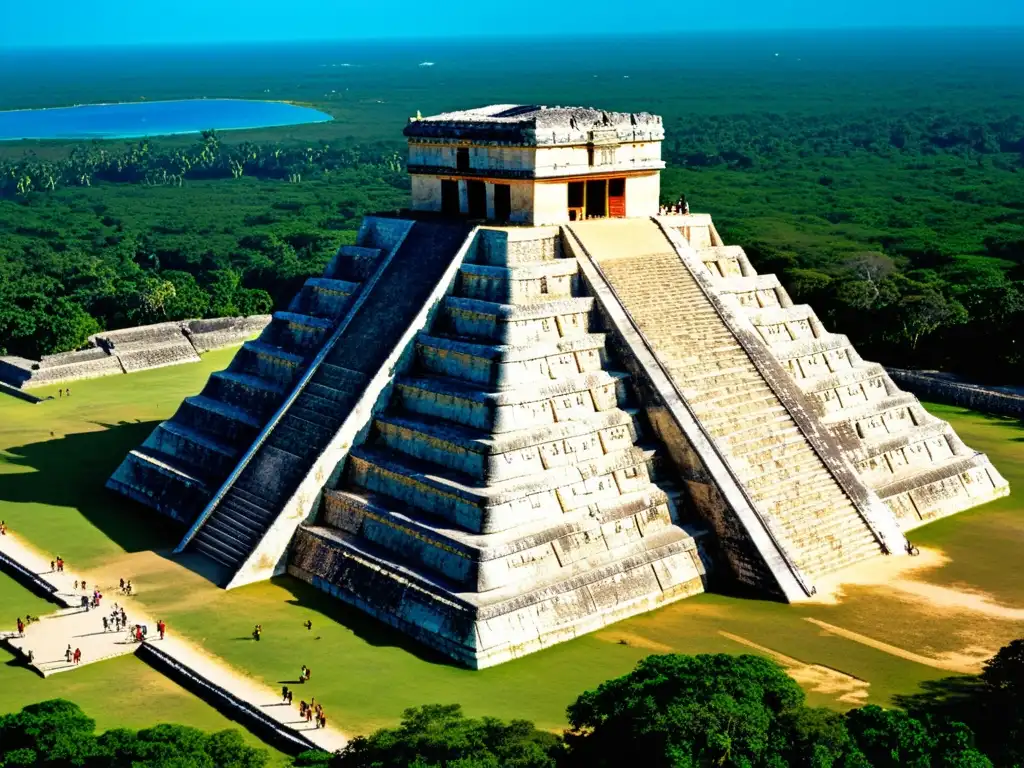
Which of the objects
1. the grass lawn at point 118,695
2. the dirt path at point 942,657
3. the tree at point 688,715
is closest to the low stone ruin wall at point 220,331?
the grass lawn at point 118,695

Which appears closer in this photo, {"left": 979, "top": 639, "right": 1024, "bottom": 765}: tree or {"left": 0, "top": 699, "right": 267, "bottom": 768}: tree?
{"left": 0, "top": 699, "right": 267, "bottom": 768}: tree

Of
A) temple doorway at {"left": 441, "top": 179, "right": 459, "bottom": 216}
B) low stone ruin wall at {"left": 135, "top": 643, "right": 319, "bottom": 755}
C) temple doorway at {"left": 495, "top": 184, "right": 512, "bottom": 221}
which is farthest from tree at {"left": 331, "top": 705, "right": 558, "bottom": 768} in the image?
temple doorway at {"left": 441, "top": 179, "right": 459, "bottom": 216}

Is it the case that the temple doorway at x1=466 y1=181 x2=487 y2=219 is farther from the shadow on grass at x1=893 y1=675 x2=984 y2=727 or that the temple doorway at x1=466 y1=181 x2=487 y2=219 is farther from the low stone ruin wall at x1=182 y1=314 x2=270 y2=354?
the low stone ruin wall at x1=182 y1=314 x2=270 y2=354

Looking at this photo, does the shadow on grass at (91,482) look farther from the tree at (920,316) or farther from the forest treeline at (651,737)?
the tree at (920,316)

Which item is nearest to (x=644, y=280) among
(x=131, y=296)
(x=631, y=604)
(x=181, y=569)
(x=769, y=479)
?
(x=769, y=479)

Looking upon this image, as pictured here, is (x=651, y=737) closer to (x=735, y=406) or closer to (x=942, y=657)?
(x=942, y=657)

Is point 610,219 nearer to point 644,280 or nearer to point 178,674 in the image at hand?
point 644,280
